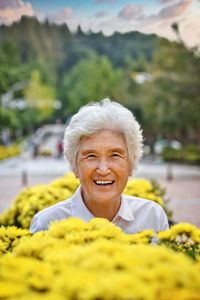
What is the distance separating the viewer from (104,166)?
3.34 meters

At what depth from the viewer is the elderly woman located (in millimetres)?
3332

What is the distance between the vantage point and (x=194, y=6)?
15.5 feet

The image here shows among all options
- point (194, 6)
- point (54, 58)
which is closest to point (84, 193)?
point (194, 6)

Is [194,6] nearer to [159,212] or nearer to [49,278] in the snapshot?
[159,212]

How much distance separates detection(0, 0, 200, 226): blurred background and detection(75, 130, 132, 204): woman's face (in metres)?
0.70

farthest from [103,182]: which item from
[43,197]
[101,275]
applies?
[43,197]

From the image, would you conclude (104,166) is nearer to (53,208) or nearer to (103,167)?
(103,167)

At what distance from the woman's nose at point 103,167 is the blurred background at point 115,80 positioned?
29.0 inches

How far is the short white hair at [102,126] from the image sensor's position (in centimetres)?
331

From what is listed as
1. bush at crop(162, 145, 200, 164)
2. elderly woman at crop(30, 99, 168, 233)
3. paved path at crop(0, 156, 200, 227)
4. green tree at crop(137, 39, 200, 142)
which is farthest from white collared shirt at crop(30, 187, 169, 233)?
bush at crop(162, 145, 200, 164)

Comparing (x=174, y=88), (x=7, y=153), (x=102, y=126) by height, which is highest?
(x=102, y=126)

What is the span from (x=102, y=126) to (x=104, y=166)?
0.63ft

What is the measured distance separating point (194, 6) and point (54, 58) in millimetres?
126019

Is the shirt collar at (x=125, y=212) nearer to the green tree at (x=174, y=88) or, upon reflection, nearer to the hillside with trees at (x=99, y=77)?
the hillside with trees at (x=99, y=77)
